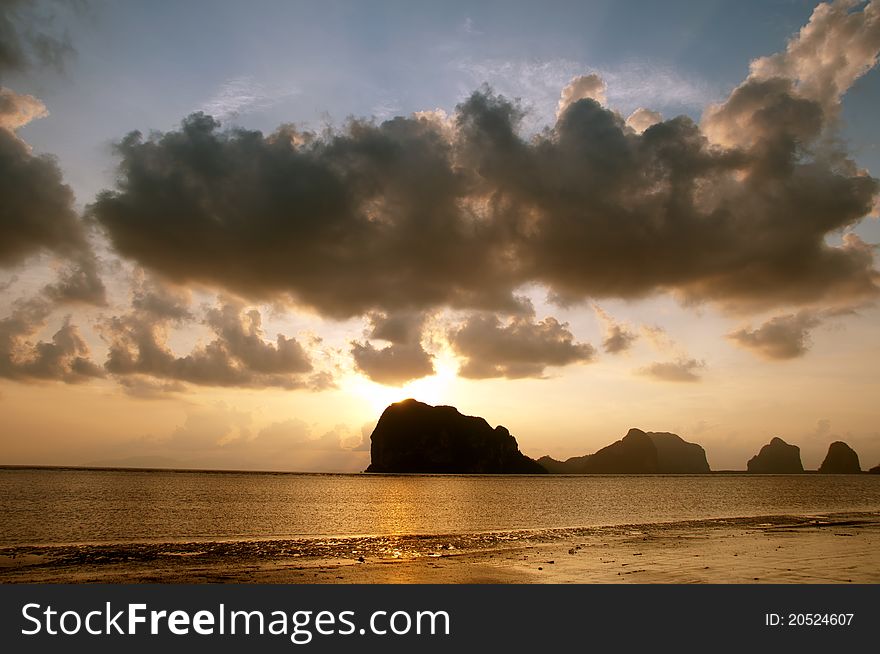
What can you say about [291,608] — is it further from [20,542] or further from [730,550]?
[20,542]

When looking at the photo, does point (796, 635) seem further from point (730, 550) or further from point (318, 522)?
point (318, 522)

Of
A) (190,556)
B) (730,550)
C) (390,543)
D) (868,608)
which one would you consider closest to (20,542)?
(190,556)

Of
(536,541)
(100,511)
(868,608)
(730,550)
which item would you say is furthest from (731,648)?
(100,511)

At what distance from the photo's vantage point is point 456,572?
39.1m

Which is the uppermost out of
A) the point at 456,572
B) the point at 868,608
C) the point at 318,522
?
the point at 868,608

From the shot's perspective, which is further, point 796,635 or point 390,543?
point 390,543

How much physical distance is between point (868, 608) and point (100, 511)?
347 ft

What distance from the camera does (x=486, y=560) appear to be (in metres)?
45.0

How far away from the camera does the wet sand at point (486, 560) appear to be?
35906 mm

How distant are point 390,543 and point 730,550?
29154 mm

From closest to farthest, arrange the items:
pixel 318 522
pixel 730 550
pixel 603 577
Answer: pixel 603 577 < pixel 730 550 < pixel 318 522

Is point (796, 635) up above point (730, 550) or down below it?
above

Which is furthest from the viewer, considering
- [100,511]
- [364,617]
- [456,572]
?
[100,511]

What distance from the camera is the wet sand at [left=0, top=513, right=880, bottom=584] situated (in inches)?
1414
